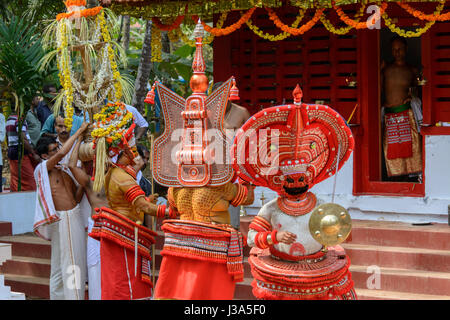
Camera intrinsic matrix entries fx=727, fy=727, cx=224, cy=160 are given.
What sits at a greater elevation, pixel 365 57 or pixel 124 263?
A: pixel 365 57

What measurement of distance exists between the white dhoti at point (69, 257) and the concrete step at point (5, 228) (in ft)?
8.35

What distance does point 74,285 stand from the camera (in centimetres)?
754

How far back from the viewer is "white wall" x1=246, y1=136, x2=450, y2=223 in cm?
866

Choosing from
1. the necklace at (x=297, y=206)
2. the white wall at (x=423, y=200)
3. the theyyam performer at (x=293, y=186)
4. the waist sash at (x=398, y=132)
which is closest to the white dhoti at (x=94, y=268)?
the theyyam performer at (x=293, y=186)

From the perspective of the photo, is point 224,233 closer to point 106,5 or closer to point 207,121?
point 207,121

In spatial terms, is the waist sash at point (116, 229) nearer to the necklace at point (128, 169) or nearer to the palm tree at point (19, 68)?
the necklace at point (128, 169)

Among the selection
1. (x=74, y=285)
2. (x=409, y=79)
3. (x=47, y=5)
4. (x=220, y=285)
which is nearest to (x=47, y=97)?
(x=47, y=5)

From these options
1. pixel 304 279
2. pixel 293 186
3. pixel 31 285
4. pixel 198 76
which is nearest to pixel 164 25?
pixel 198 76

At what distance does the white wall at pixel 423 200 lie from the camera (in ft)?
28.4

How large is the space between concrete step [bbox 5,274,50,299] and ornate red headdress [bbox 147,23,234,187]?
305 centimetres

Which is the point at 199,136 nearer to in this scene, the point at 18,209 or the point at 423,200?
the point at 423,200

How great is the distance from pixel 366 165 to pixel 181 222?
3.83m

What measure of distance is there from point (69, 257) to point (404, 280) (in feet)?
11.2

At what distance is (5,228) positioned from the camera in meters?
9.99
